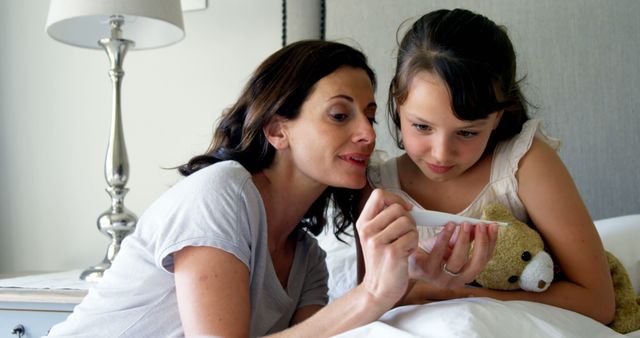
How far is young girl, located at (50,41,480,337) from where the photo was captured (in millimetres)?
863

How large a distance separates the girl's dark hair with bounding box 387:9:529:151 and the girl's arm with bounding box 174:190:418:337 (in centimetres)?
25

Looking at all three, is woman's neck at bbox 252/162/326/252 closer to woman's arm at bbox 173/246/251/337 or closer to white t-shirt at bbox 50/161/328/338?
white t-shirt at bbox 50/161/328/338

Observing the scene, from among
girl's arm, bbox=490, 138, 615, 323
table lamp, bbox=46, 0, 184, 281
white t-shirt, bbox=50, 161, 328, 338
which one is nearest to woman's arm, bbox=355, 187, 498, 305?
girl's arm, bbox=490, 138, 615, 323

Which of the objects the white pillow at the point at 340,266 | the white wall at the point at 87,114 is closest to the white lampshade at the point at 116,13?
the white wall at the point at 87,114

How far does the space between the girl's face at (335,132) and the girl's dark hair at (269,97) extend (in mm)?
22

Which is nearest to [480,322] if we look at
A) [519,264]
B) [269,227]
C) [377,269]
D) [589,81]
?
[377,269]

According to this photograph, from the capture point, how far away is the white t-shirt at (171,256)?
35.7 inches

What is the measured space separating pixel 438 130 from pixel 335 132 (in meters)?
0.17

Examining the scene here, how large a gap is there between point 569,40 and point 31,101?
1.86 metres

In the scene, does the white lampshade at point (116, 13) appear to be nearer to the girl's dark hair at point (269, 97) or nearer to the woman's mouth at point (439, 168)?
the girl's dark hair at point (269, 97)

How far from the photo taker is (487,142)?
1146 millimetres

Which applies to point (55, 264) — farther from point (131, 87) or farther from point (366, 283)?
point (366, 283)

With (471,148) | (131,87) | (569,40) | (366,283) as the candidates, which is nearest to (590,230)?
(471,148)

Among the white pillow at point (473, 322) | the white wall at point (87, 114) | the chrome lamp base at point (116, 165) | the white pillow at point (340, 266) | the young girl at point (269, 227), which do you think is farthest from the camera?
the white wall at point (87, 114)
